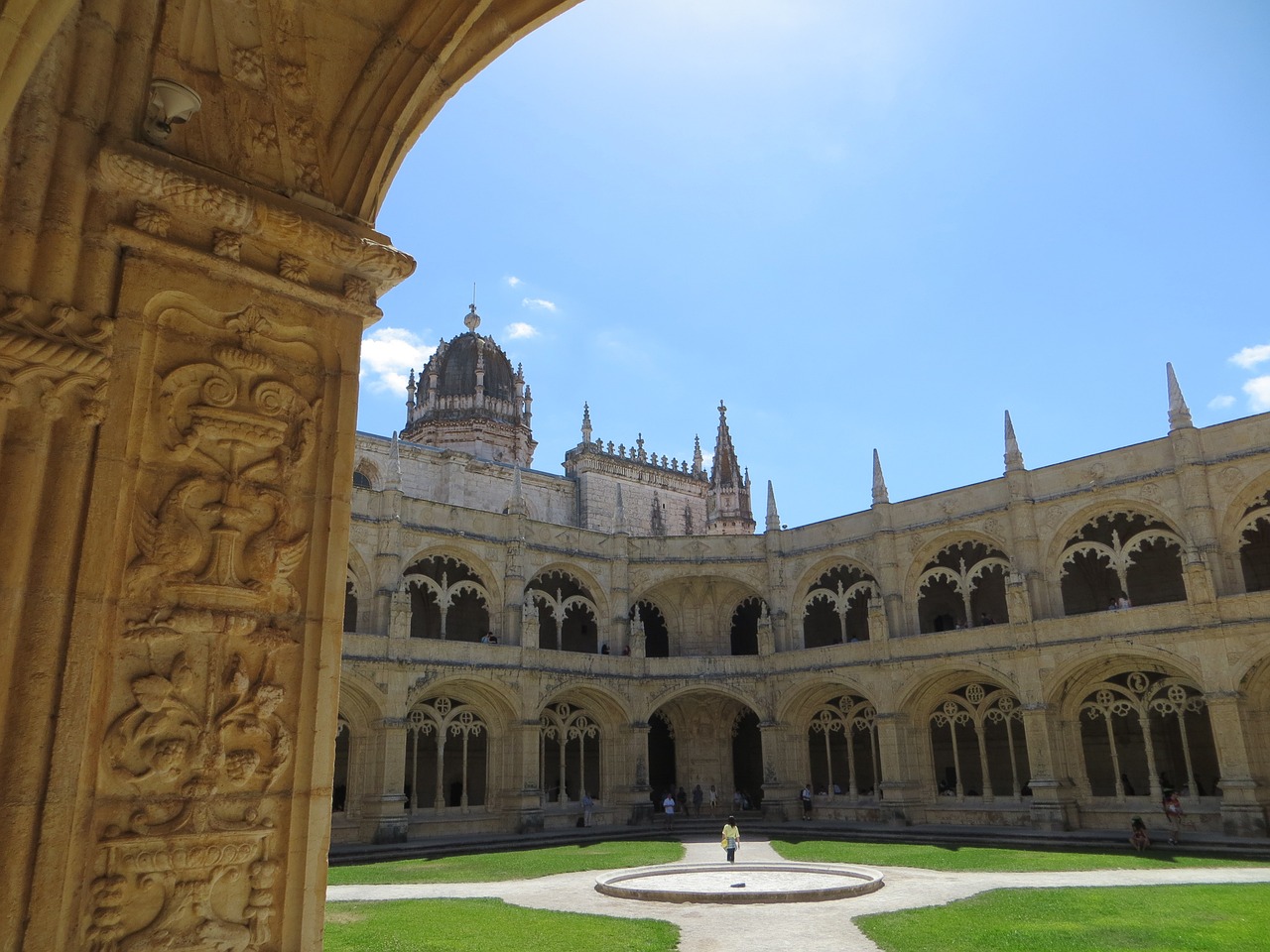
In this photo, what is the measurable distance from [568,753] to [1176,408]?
21.5 meters

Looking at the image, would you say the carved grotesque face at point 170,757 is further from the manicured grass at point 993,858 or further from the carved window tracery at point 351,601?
the carved window tracery at point 351,601

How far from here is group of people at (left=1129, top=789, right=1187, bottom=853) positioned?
66.3ft

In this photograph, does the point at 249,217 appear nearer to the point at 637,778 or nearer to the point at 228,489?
the point at 228,489

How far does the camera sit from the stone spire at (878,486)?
98.9 feet

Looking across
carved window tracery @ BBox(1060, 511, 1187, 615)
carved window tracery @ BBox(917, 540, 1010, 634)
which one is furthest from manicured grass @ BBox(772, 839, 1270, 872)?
carved window tracery @ BBox(1060, 511, 1187, 615)

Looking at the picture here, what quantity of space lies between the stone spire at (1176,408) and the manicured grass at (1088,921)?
13588 millimetres

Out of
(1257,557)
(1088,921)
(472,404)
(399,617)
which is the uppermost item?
(472,404)

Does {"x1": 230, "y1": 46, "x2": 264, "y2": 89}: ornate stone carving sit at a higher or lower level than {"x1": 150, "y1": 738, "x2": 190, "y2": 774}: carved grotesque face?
higher

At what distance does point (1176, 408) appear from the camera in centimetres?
2498

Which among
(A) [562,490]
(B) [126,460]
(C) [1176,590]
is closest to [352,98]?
(B) [126,460]

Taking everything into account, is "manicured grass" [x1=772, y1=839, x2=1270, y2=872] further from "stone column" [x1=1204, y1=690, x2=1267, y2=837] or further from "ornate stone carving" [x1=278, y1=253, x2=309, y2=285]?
"ornate stone carving" [x1=278, y1=253, x2=309, y2=285]

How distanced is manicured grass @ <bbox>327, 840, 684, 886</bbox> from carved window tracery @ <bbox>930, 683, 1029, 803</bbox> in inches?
379

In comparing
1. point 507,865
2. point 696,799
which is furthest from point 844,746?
point 507,865

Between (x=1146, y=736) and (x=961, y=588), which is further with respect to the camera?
(x=961, y=588)
